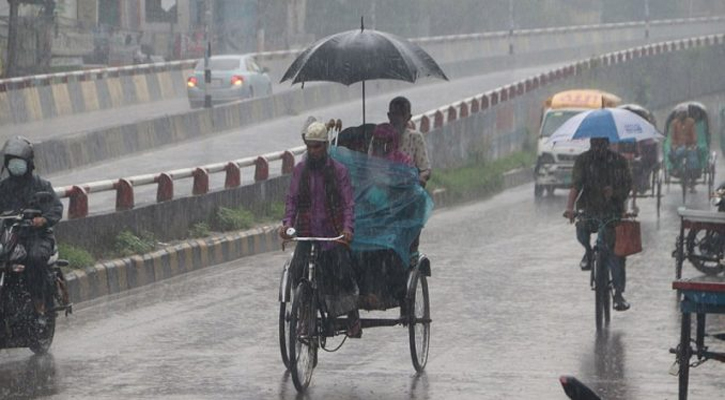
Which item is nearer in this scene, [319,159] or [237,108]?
[319,159]

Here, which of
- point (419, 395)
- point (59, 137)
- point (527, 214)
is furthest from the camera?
point (59, 137)

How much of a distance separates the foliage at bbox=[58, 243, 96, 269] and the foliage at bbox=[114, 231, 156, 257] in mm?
795

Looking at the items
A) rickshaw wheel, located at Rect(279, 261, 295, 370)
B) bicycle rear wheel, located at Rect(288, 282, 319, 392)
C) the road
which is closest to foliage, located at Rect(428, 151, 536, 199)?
the road

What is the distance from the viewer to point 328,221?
11.2 meters

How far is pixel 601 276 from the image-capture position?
1417 cm

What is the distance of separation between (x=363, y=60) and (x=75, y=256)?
4.88 m

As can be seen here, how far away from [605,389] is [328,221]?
2.05 metres

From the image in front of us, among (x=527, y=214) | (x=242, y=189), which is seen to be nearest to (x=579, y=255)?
(x=242, y=189)

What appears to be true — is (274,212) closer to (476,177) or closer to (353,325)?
(476,177)

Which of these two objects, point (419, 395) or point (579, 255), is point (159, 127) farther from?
point (419, 395)

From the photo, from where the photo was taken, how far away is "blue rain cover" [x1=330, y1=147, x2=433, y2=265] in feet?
37.8

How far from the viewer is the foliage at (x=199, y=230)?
19719 millimetres

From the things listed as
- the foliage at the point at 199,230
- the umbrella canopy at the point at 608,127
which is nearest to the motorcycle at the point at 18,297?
the umbrella canopy at the point at 608,127

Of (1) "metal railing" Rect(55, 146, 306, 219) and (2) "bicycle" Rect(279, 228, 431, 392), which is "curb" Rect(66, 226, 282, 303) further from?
(2) "bicycle" Rect(279, 228, 431, 392)
